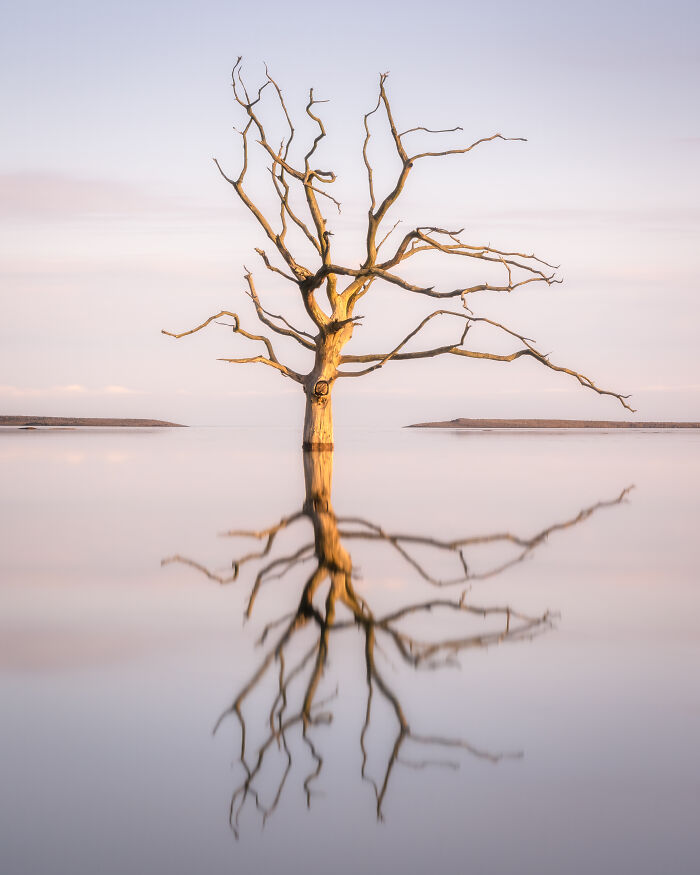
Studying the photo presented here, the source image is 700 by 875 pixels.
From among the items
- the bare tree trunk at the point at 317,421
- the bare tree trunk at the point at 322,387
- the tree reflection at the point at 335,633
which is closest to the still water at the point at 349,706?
the tree reflection at the point at 335,633

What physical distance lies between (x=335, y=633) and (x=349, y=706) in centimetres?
62

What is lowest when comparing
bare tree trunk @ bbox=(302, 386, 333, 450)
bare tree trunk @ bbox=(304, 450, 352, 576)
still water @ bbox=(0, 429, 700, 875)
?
still water @ bbox=(0, 429, 700, 875)

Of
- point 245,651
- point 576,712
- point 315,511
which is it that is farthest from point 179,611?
point 315,511

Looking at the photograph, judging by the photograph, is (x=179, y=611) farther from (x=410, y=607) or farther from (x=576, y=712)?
(x=576, y=712)

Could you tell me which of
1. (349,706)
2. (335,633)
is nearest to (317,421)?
(335,633)

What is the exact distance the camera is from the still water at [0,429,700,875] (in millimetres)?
1299

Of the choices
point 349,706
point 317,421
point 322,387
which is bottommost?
point 349,706

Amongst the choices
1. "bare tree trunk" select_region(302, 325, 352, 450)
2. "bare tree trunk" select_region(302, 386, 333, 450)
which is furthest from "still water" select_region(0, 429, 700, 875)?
"bare tree trunk" select_region(302, 386, 333, 450)

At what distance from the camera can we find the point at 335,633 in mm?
2434

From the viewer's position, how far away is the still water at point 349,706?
1299 millimetres

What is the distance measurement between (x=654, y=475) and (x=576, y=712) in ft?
27.4

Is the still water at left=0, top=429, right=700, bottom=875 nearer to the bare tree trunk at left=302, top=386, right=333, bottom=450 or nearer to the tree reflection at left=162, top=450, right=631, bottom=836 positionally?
the tree reflection at left=162, top=450, right=631, bottom=836

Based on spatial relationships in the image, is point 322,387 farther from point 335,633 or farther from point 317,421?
point 335,633

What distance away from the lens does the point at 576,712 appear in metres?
1.77
